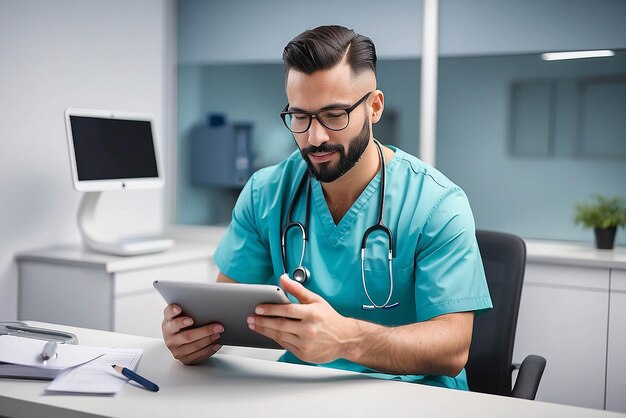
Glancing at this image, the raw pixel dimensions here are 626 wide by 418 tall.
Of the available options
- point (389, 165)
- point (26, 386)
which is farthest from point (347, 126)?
point (26, 386)

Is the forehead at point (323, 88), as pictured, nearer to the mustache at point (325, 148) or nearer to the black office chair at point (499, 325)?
the mustache at point (325, 148)

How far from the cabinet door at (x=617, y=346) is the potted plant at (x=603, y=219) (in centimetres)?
20

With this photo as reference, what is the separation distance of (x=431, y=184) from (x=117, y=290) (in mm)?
1261

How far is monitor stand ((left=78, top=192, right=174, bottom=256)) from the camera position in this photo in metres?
2.45

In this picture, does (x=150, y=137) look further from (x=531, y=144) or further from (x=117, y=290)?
(x=531, y=144)

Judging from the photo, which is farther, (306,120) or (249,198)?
(249,198)

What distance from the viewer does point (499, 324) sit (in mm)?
1570

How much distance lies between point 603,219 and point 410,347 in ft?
4.89

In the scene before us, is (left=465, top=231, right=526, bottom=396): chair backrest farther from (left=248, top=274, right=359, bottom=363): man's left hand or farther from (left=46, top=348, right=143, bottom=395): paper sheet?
(left=46, top=348, right=143, bottom=395): paper sheet

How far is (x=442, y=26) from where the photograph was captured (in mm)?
2787

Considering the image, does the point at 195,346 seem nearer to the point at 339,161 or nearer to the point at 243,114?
the point at 339,161

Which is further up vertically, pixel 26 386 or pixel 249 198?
pixel 249 198

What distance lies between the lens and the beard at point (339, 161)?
148 centimetres

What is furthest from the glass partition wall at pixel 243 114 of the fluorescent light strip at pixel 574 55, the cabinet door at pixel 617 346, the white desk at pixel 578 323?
the cabinet door at pixel 617 346
